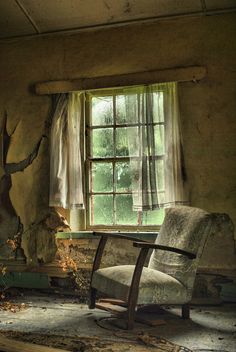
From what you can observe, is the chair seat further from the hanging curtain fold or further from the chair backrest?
the hanging curtain fold

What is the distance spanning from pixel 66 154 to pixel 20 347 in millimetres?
2226

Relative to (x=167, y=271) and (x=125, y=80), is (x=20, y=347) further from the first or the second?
(x=125, y=80)

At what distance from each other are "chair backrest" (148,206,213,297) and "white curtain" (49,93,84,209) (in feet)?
3.94

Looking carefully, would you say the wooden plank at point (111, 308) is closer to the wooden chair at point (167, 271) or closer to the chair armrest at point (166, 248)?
the wooden chair at point (167, 271)

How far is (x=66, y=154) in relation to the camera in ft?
15.2

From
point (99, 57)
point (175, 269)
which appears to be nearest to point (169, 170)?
point (175, 269)

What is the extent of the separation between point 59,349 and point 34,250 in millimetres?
2012

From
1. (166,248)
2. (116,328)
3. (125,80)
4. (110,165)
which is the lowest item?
(116,328)

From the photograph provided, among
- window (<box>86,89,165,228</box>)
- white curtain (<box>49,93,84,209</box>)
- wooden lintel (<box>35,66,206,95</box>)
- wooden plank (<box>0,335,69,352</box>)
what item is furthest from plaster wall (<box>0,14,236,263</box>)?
wooden plank (<box>0,335,69,352</box>)

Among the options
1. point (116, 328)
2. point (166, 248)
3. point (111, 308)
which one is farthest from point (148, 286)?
point (111, 308)

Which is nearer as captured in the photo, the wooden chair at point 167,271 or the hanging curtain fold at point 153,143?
the wooden chair at point 167,271

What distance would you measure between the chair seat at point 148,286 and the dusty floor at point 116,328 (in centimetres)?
22

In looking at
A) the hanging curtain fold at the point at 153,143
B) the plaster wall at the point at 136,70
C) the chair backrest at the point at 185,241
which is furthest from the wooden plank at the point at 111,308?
the plaster wall at the point at 136,70

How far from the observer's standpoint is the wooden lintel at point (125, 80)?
423 cm
